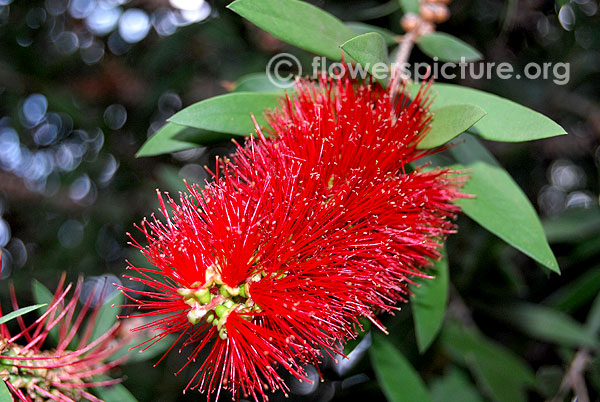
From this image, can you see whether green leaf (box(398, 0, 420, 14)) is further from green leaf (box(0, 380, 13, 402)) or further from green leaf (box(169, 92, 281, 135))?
green leaf (box(0, 380, 13, 402))

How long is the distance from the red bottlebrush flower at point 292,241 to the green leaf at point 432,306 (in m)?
0.23

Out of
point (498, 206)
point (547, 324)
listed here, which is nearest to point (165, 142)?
point (498, 206)

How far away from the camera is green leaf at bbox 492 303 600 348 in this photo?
72.2 inches

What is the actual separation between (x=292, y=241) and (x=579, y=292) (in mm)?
1486

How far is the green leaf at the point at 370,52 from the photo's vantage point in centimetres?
88

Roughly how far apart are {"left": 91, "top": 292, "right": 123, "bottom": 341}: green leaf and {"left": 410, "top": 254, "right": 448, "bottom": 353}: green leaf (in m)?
0.70

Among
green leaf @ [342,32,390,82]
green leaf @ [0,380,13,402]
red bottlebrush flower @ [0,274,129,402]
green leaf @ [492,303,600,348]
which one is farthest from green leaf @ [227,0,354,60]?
green leaf @ [492,303,600,348]

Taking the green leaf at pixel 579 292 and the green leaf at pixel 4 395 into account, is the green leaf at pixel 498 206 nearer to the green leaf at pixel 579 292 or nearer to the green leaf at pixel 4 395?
the green leaf at pixel 4 395

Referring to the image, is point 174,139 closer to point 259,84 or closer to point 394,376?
point 259,84

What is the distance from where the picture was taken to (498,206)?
111 cm

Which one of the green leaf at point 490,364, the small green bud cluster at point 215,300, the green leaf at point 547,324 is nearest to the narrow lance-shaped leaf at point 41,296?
the small green bud cluster at point 215,300

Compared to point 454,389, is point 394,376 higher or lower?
higher

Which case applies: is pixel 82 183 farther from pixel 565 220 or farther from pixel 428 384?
pixel 565 220

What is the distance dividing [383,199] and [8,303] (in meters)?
2.24
